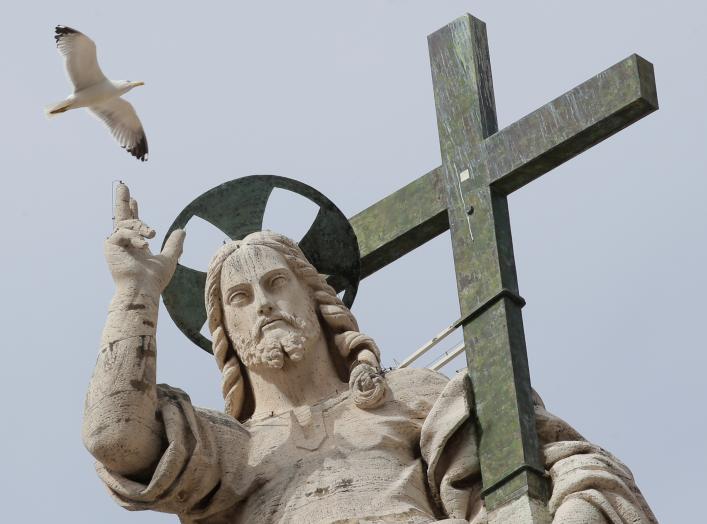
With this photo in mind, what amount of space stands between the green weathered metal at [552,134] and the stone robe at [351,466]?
3.23ft

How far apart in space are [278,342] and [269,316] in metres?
0.16

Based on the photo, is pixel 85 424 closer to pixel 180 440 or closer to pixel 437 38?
pixel 180 440

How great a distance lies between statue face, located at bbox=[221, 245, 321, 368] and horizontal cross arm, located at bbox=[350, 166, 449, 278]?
0.67 m

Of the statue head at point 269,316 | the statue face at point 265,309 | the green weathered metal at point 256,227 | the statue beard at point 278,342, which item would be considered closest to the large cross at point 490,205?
the green weathered metal at point 256,227

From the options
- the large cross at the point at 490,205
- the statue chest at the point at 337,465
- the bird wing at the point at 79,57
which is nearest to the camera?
the large cross at the point at 490,205

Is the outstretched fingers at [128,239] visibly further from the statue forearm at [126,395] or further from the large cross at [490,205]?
the large cross at [490,205]

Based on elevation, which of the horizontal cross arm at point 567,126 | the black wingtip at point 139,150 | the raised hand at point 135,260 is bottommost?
the raised hand at point 135,260

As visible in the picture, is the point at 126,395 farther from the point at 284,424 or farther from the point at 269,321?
the point at 269,321

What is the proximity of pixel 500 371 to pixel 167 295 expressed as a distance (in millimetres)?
2551

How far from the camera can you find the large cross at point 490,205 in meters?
18.0

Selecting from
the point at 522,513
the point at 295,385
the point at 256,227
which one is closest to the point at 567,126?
the point at 295,385

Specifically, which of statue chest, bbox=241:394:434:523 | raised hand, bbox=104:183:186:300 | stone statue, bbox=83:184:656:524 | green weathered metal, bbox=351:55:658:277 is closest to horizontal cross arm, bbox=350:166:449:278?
green weathered metal, bbox=351:55:658:277

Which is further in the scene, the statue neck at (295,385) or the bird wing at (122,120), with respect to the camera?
the bird wing at (122,120)

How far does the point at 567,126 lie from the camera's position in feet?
61.8
